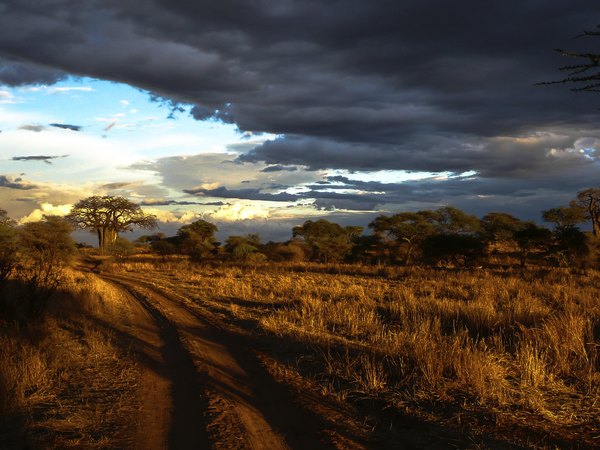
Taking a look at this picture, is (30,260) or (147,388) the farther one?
(30,260)

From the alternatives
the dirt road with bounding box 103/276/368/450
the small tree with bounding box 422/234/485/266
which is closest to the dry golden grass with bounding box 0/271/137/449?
the dirt road with bounding box 103/276/368/450

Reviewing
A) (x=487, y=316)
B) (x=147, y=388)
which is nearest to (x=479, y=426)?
(x=147, y=388)

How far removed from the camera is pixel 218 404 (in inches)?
274

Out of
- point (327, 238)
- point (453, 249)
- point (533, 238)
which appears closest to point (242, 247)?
point (327, 238)

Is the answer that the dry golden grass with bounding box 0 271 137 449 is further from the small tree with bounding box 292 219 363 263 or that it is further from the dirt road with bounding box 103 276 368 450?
the small tree with bounding box 292 219 363 263

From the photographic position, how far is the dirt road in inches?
231

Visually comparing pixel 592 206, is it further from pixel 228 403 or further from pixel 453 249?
pixel 228 403

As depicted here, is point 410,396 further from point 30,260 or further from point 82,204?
point 82,204

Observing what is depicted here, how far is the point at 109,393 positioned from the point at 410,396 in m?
4.48

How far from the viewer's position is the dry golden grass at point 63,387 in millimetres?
5918

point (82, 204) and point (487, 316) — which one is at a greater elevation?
point (82, 204)

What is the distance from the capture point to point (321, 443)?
5820 mm

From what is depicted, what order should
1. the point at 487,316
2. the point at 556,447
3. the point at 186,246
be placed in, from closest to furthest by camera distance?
the point at 556,447 → the point at 487,316 → the point at 186,246

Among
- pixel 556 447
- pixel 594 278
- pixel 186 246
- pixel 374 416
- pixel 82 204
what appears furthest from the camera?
pixel 186 246
